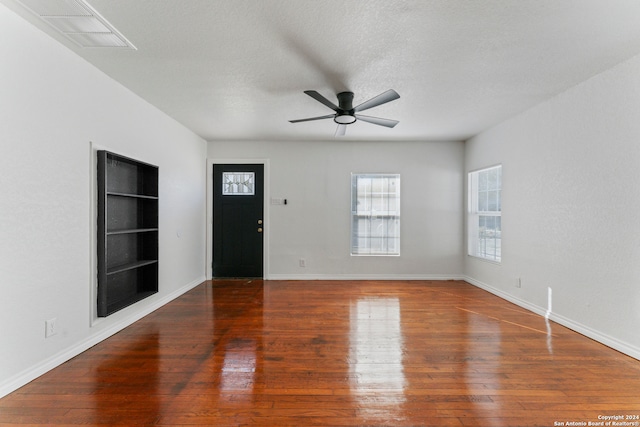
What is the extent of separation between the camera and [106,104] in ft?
10.3

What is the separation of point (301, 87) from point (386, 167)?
297 centimetres

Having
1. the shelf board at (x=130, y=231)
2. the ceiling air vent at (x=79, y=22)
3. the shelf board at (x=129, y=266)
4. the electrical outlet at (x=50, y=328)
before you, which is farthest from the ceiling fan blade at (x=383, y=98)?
the electrical outlet at (x=50, y=328)

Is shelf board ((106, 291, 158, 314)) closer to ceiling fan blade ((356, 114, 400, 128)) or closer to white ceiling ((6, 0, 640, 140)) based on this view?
white ceiling ((6, 0, 640, 140))

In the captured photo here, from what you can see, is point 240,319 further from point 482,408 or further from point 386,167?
point 386,167

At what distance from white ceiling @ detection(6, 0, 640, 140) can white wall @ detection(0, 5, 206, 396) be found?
24 centimetres

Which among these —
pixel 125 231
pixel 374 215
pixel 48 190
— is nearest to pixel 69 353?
pixel 125 231

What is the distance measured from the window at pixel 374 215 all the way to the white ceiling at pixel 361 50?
2018 millimetres

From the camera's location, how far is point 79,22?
2.23 meters

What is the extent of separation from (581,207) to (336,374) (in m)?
2.96

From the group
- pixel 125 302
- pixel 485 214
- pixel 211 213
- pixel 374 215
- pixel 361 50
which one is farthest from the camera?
pixel 374 215

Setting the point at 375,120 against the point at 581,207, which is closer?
the point at 581,207

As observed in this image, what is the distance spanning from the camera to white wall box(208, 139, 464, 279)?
5.88 meters

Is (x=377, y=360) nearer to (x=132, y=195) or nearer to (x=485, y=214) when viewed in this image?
(x=132, y=195)

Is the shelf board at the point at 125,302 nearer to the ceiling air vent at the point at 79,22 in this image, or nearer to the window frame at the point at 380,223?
→ the ceiling air vent at the point at 79,22
